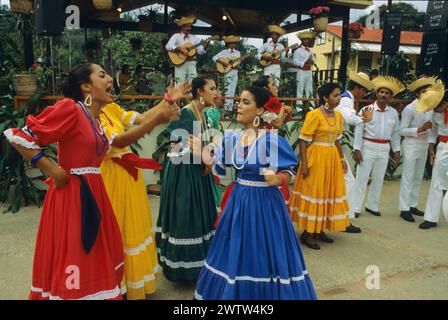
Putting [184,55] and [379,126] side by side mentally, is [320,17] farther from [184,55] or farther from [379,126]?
[379,126]

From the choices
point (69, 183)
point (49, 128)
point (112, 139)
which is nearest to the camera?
point (49, 128)

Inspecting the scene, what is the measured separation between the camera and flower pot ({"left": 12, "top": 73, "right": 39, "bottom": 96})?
6.05 metres

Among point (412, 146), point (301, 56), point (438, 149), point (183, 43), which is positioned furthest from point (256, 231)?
point (301, 56)

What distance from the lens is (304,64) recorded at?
10000 millimetres

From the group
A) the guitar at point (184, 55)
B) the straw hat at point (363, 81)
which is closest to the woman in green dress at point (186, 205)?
the straw hat at point (363, 81)

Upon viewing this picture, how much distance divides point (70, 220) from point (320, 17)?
30.9 feet

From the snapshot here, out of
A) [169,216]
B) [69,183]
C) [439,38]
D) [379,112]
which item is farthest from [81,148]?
[439,38]

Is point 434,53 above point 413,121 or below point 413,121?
above

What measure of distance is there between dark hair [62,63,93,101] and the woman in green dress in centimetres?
102

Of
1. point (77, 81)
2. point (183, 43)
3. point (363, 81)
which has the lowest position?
point (77, 81)
